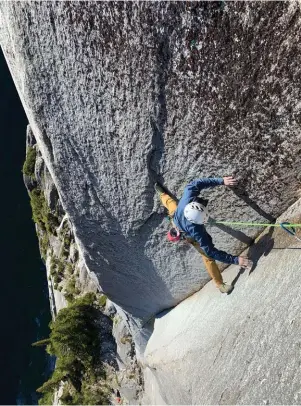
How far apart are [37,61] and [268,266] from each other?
11.6 ft

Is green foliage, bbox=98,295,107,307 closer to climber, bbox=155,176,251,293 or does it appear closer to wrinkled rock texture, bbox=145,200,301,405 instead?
wrinkled rock texture, bbox=145,200,301,405

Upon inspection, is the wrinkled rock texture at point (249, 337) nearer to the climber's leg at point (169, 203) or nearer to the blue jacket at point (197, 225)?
the blue jacket at point (197, 225)

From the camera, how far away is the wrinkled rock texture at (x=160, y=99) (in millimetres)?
3768

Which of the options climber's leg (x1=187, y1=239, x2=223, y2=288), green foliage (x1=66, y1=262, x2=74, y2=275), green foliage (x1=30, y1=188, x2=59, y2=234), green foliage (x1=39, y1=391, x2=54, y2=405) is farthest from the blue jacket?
green foliage (x1=39, y1=391, x2=54, y2=405)

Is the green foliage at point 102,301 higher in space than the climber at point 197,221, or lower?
higher

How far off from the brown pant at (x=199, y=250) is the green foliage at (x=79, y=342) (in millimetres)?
6365

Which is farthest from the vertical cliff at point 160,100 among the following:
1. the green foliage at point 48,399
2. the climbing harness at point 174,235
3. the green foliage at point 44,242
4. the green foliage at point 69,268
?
the green foliage at point 48,399

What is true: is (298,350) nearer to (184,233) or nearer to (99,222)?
(184,233)

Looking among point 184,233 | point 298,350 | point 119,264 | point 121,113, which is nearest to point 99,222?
point 119,264

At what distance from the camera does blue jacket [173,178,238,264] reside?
4699mm

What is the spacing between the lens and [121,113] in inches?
184

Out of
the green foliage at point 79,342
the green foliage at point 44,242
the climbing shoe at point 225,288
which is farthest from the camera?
the green foliage at point 44,242

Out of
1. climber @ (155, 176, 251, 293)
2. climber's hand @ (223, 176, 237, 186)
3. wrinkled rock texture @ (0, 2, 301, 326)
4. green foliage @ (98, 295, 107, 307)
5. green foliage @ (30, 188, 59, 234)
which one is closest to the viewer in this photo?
wrinkled rock texture @ (0, 2, 301, 326)

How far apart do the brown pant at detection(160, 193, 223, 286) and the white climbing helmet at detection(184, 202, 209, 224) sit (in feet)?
1.49
